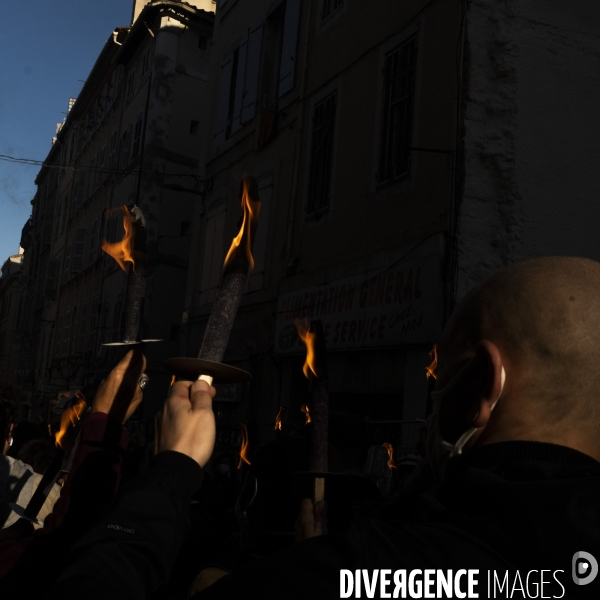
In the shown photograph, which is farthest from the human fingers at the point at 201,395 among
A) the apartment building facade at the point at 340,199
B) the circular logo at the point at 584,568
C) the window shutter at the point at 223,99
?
the window shutter at the point at 223,99

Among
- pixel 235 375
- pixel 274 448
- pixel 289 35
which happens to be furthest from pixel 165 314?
pixel 235 375

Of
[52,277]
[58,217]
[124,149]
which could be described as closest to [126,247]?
[124,149]

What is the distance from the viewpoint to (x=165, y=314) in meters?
21.5

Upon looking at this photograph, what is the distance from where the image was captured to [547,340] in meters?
1.28

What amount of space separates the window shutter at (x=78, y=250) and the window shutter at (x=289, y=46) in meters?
19.3

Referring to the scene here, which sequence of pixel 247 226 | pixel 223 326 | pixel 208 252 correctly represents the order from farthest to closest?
pixel 208 252
pixel 247 226
pixel 223 326

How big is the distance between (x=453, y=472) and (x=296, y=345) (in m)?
10.9

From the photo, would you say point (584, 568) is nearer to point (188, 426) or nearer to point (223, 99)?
point (188, 426)

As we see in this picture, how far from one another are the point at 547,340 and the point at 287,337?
444 inches

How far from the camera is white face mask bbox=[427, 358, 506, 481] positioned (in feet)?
4.21

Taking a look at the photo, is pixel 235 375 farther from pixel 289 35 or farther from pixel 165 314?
pixel 165 314

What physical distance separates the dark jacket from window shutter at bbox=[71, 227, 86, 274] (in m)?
31.6

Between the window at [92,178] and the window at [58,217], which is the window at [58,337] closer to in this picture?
the window at [92,178]

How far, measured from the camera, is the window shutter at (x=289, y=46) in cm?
1395
